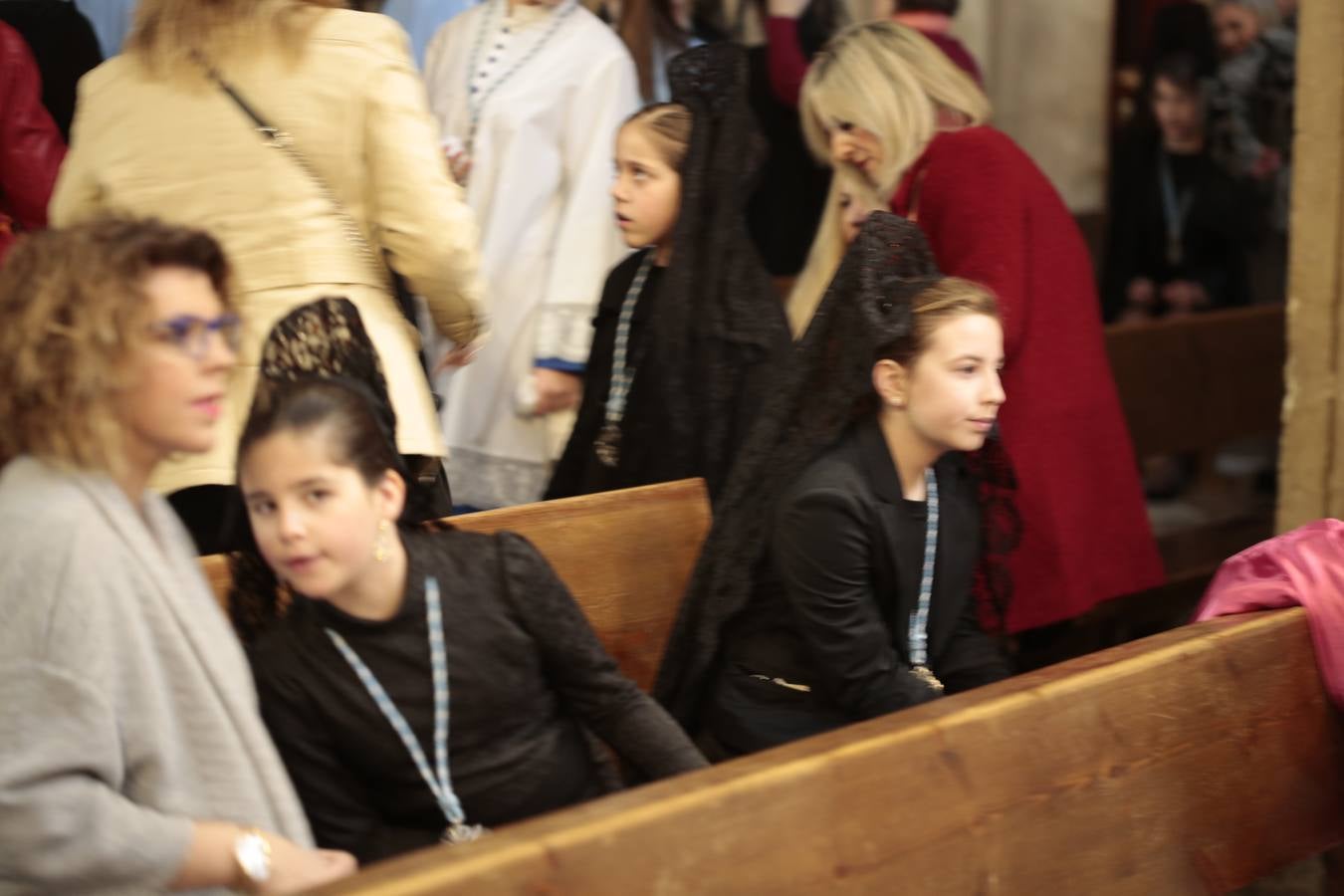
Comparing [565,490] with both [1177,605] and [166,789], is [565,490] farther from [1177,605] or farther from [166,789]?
[1177,605]

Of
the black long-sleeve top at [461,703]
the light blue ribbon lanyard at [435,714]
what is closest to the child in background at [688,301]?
the black long-sleeve top at [461,703]

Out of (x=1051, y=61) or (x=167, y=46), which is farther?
(x=1051, y=61)

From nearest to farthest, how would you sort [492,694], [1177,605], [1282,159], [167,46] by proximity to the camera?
[492,694], [167,46], [1177,605], [1282,159]

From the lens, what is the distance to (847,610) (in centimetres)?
287

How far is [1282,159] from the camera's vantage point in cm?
671

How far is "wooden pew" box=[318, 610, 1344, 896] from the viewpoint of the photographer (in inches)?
75.8

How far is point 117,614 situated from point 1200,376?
14.2ft

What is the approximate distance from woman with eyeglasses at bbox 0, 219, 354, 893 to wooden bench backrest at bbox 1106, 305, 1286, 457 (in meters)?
3.69

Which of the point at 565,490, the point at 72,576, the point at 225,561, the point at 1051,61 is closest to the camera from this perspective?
the point at 72,576

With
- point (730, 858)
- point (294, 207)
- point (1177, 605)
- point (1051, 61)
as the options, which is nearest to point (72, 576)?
point (730, 858)

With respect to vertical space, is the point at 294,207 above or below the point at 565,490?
above

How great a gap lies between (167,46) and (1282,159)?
5.07 metres

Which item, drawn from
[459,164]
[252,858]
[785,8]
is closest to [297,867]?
[252,858]

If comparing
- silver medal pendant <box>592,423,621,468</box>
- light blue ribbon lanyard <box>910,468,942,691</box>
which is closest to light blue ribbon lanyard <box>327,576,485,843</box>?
light blue ribbon lanyard <box>910,468,942,691</box>
